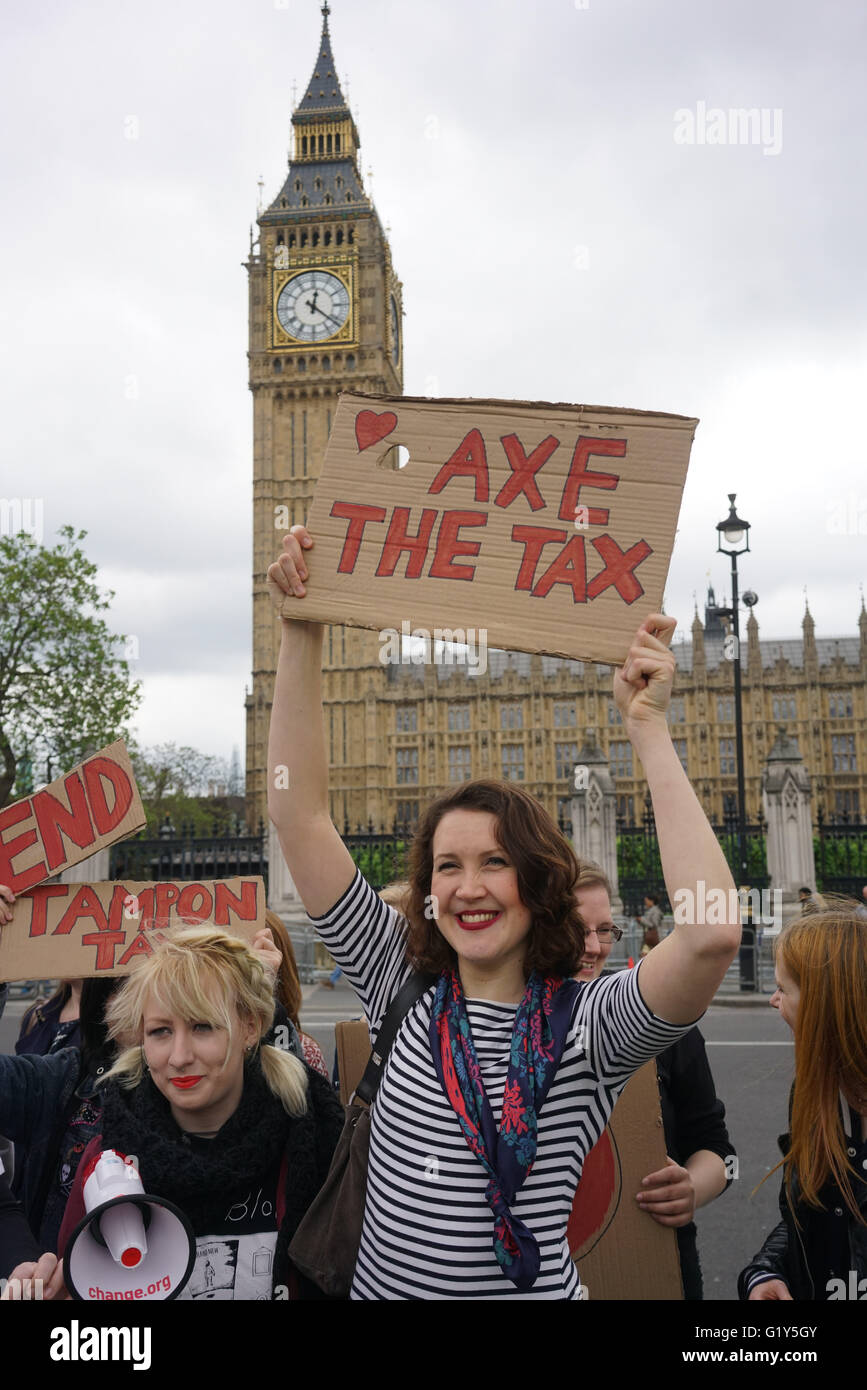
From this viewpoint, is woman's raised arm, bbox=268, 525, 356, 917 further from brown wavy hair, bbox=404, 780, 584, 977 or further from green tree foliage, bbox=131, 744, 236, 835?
green tree foliage, bbox=131, 744, 236, 835

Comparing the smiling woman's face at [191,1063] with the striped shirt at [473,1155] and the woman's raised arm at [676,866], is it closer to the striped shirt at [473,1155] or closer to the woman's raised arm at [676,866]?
the striped shirt at [473,1155]

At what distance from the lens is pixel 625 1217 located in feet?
6.63

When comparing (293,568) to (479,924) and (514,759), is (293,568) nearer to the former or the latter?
(479,924)

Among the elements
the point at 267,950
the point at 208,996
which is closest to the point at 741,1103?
the point at 267,950

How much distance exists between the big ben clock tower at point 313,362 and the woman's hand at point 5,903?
41.9 m

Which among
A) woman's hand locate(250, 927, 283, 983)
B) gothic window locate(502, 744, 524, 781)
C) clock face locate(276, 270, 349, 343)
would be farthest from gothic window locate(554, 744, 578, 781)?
woman's hand locate(250, 927, 283, 983)

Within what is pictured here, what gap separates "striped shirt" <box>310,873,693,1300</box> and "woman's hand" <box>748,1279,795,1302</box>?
0.51 meters

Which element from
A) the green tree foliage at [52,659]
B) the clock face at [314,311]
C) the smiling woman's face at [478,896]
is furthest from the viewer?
the clock face at [314,311]

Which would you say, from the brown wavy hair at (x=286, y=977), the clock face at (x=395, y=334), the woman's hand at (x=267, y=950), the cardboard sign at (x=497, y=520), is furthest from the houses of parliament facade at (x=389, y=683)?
the cardboard sign at (x=497, y=520)

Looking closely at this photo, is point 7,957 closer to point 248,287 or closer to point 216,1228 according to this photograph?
point 216,1228

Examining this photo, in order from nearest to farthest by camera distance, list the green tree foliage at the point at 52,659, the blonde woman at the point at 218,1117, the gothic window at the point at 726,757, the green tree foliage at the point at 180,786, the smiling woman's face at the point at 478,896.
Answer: the smiling woman's face at the point at 478,896, the blonde woman at the point at 218,1117, the green tree foliage at the point at 52,659, the green tree foliage at the point at 180,786, the gothic window at the point at 726,757

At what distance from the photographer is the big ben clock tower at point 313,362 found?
44625 mm

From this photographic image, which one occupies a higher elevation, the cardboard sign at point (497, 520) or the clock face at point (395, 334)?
the clock face at point (395, 334)
